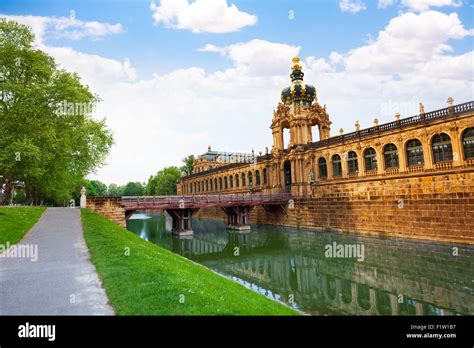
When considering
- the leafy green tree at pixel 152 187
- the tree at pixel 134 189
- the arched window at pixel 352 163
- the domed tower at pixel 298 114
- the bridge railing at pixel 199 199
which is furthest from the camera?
the tree at pixel 134 189

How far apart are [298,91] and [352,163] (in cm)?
1594

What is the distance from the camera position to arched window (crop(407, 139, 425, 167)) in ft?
87.9

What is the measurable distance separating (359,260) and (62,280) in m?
18.1

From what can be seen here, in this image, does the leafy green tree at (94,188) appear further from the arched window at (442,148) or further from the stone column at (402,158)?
the arched window at (442,148)

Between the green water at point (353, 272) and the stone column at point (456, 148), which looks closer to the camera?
the green water at point (353, 272)

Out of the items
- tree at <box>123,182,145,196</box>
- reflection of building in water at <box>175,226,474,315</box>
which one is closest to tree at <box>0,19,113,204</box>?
reflection of building in water at <box>175,226,474,315</box>

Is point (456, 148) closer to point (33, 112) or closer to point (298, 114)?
point (298, 114)

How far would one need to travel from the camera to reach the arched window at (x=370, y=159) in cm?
3125

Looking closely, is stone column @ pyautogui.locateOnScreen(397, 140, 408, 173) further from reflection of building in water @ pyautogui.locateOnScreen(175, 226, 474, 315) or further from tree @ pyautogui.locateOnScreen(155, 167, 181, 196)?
tree @ pyautogui.locateOnScreen(155, 167, 181, 196)

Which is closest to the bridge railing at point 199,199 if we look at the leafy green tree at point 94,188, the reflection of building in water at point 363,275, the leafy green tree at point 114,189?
the reflection of building in water at point 363,275

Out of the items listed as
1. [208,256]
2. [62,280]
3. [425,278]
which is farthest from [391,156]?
[62,280]

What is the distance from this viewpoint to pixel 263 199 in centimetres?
4019

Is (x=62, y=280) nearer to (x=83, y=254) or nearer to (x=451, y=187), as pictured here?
(x=83, y=254)

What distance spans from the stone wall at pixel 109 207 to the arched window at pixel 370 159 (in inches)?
989
